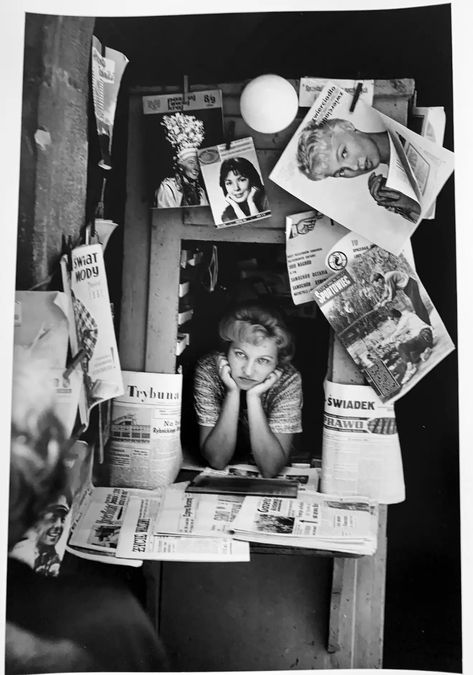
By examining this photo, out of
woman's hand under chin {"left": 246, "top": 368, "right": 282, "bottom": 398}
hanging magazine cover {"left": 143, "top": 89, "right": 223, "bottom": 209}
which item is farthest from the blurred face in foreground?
hanging magazine cover {"left": 143, "top": 89, "right": 223, "bottom": 209}

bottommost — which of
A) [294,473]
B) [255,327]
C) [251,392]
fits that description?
[294,473]

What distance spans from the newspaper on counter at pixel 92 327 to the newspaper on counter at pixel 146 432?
0.10 ft

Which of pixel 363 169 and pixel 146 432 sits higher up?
pixel 363 169

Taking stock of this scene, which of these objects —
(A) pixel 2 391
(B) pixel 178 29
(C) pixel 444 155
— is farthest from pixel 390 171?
(A) pixel 2 391

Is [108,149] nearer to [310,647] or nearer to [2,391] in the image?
[2,391]

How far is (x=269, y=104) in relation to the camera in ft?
3.88

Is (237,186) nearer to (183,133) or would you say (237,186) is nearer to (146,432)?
(183,133)

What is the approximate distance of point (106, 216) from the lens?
1.22m

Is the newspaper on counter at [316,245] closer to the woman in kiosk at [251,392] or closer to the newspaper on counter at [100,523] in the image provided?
the woman in kiosk at [251,392]

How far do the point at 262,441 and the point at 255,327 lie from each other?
180 millimetres

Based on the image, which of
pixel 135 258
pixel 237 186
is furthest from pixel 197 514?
pixel 237 186

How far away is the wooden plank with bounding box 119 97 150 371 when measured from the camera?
3.96 ft

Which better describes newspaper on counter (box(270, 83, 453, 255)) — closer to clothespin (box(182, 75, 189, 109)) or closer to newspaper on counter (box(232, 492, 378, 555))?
clothespin (box(182, 75, 189, 109))

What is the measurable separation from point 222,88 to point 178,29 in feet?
0.39
